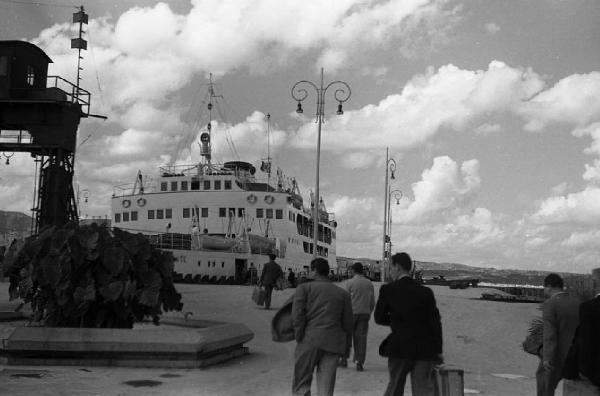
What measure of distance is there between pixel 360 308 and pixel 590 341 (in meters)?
5.72

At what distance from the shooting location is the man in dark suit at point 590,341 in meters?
4.80

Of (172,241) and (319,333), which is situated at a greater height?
(172,241)

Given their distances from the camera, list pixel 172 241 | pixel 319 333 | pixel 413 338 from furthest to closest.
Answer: pixel 172 241 → pixel 319 333 → pixel 413 338

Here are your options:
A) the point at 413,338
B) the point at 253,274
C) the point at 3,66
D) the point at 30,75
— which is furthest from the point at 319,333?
the point at 253,274

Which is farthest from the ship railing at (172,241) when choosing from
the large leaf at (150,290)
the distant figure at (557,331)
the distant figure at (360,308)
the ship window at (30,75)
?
the distant figure at (557,331)

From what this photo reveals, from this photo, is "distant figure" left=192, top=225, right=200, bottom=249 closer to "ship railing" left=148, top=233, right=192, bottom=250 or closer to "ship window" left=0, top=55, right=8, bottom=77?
"ship railing" left=148, top=233, right=192, bottom=250

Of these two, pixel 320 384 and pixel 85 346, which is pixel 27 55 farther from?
pixel 320 384

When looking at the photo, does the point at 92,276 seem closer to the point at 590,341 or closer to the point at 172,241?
the point at 590,341

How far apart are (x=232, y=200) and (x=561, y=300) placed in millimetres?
42881

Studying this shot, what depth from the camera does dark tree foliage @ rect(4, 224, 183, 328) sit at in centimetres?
1041

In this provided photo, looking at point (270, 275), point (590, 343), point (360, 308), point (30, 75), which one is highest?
point (30, 75)

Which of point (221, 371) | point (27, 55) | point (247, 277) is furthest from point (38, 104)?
point (221, 371)

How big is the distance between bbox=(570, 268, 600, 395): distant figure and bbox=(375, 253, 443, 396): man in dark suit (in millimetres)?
1301

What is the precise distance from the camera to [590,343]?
482cm
